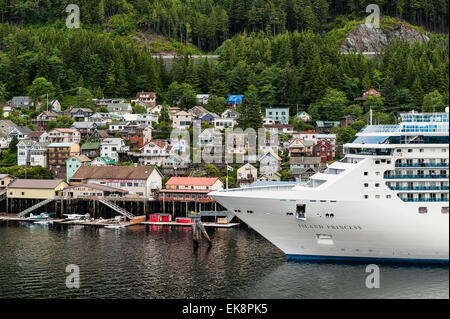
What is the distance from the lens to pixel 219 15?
12612cm

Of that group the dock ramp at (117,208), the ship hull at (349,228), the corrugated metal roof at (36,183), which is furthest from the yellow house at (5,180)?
the ship hull at (349,228)

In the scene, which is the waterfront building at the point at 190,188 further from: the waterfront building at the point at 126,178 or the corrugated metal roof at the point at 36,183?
the corrugated metal roof at the point at 36,183

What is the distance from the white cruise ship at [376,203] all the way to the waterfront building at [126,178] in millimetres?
26360

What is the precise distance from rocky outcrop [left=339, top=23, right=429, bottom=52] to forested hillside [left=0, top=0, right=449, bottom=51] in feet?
17.4

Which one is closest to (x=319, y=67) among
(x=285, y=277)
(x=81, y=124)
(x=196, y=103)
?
(x=196, y=103)

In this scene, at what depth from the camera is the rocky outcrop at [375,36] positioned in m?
117

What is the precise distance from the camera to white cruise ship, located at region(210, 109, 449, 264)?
117 ft

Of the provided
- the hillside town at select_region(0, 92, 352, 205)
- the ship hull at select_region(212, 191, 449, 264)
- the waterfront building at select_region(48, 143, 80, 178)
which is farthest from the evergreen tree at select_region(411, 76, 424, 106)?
the ship hull at select_region(212, 191, 449, 264)

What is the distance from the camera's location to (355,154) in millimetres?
38625

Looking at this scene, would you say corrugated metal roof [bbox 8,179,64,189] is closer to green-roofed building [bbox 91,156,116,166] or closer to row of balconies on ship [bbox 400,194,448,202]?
green-roofed building [bbox 91,156,116,166]

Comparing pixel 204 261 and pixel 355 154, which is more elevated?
pixel 355 154
